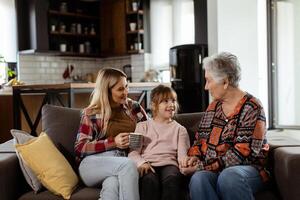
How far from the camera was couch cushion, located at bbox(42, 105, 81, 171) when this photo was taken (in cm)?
255

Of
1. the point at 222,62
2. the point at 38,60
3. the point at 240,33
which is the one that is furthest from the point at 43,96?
the point at 222,62

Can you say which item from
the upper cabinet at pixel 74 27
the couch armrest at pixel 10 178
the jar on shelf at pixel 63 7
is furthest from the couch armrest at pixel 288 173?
the jar on shelf at pixel 63 7

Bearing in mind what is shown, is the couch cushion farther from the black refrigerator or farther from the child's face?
the black refrigerator

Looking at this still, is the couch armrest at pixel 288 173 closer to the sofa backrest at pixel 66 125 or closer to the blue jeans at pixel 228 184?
the blue jeans at pixel 228 184

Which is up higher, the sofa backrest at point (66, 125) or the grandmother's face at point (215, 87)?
the grandmother's face at point (215, 87)

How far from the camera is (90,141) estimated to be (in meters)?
2.41

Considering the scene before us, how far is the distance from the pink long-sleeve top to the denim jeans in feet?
0.48

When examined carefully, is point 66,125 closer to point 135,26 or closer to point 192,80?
point 192,80

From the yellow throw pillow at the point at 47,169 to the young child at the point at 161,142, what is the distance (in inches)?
15.4

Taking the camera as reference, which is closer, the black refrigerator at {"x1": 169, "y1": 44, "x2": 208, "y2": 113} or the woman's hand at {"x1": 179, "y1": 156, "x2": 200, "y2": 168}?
the woman's hand at {"x1": 179, "y1": 156, "x2": 200, "y2": 168}

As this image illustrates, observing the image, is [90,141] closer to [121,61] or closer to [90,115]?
[90,115]

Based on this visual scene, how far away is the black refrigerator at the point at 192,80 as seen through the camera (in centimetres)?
499

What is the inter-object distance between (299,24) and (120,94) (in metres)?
3.36

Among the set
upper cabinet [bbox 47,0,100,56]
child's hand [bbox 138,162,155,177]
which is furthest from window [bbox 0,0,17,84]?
child's hand [bbox 138,162,155,177]
